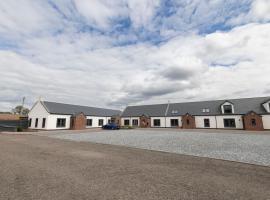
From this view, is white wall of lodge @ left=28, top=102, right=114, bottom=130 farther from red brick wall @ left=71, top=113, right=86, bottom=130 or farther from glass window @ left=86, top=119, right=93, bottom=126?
glass window @ left=86, top=119, right=93, bottom=126

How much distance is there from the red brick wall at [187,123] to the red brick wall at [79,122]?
22.4m

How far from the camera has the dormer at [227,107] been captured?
33.7 metres

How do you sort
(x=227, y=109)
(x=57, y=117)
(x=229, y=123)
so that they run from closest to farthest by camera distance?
(x=57, y=117), (x=229, y=123), (x=227, y=109)

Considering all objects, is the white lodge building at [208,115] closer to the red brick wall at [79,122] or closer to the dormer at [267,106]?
the dormer at [267,106]

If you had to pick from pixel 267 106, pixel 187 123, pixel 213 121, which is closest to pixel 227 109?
pixel 213 121

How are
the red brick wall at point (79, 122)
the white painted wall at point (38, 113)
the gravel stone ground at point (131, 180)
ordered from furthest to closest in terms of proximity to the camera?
1. the red brick wall at point (79, 122)
2. the white painted wall at point (38, 113)
3. the gravel stone ground at point (131, 180)

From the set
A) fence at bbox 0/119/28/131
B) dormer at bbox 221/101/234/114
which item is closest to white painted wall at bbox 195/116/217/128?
dormer at bbox 221/101/234/114

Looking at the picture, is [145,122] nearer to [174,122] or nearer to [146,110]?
[146,110]

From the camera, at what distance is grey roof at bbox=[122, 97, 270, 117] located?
32.7 m

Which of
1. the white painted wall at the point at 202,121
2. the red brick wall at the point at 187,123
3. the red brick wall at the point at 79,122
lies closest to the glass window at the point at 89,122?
the red brick wall at the point at 79,122

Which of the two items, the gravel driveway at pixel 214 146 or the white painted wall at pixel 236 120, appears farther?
the white painted wall at pixel 236 120

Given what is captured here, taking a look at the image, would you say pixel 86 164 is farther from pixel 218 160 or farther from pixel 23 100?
pixel 23 100

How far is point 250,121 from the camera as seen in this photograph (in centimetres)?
3075

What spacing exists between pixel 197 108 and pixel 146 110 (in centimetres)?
1338
